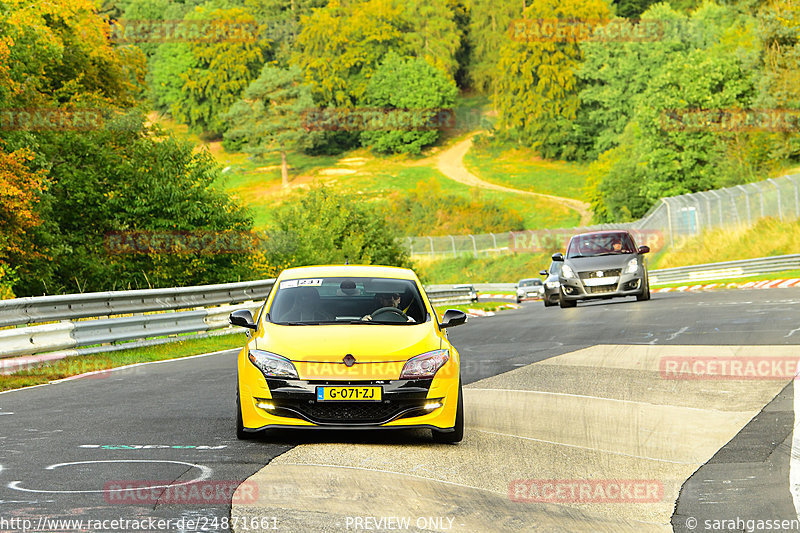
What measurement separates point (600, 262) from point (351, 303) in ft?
56.9

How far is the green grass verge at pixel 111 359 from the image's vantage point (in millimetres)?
14260

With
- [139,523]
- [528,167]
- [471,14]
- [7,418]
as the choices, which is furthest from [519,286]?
[471,14]

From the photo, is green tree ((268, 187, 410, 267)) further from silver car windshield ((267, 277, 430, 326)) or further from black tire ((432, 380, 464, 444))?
black tire ((432, 380, 464, 444))

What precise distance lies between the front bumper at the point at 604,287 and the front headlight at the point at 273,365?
1888cm

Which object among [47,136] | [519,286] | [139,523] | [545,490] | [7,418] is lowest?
[519,286]

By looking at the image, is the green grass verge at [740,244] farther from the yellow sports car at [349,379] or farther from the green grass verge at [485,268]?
the yellow sports car at [349,379]

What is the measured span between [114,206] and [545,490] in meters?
33.1

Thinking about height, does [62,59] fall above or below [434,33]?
above

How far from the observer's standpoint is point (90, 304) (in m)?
17.7

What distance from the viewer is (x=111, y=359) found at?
55.6 feet

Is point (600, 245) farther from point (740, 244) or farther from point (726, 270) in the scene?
point (740, 244)

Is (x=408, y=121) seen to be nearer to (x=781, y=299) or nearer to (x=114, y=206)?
(x=114, y=206)

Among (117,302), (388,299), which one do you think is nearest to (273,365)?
(388,299)

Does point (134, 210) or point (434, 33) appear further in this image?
point (434, 33)
